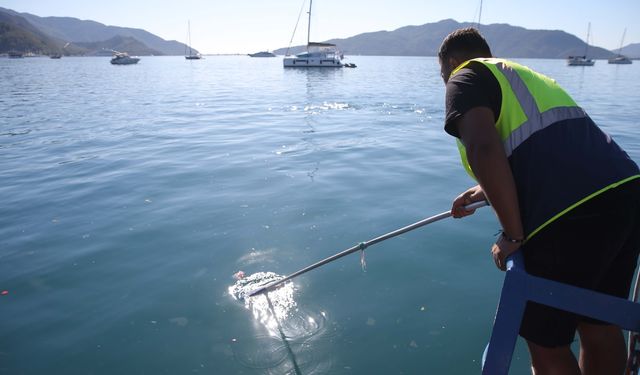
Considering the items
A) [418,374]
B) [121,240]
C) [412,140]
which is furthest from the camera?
[412,140]

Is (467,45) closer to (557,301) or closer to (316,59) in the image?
(557,301)

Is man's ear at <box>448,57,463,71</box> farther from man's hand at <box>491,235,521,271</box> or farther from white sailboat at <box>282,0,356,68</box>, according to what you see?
white sailboat at <box>282,0,356,68</box>

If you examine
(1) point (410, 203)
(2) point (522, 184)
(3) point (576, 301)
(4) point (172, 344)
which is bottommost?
(4) point (172, 344)

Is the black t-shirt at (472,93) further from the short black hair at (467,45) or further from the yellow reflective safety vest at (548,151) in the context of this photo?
the short black hair at (467,45)

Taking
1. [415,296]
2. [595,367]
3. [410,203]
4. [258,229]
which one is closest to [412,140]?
[410,203]

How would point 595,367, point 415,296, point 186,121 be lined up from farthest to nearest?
point 186,121
point 415,296
point 595,367

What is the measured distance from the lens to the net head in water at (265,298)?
13.4ft

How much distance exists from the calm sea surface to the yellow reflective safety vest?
2.04m

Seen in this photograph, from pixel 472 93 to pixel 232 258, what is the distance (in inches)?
159

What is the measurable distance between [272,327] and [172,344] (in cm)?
91

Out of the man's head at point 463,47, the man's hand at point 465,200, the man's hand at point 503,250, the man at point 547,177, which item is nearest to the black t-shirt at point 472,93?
the man at point 547,177

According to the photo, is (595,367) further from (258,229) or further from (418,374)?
(258,229)

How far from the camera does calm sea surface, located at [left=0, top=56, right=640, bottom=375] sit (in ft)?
11.9

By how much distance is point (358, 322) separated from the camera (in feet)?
13.1
